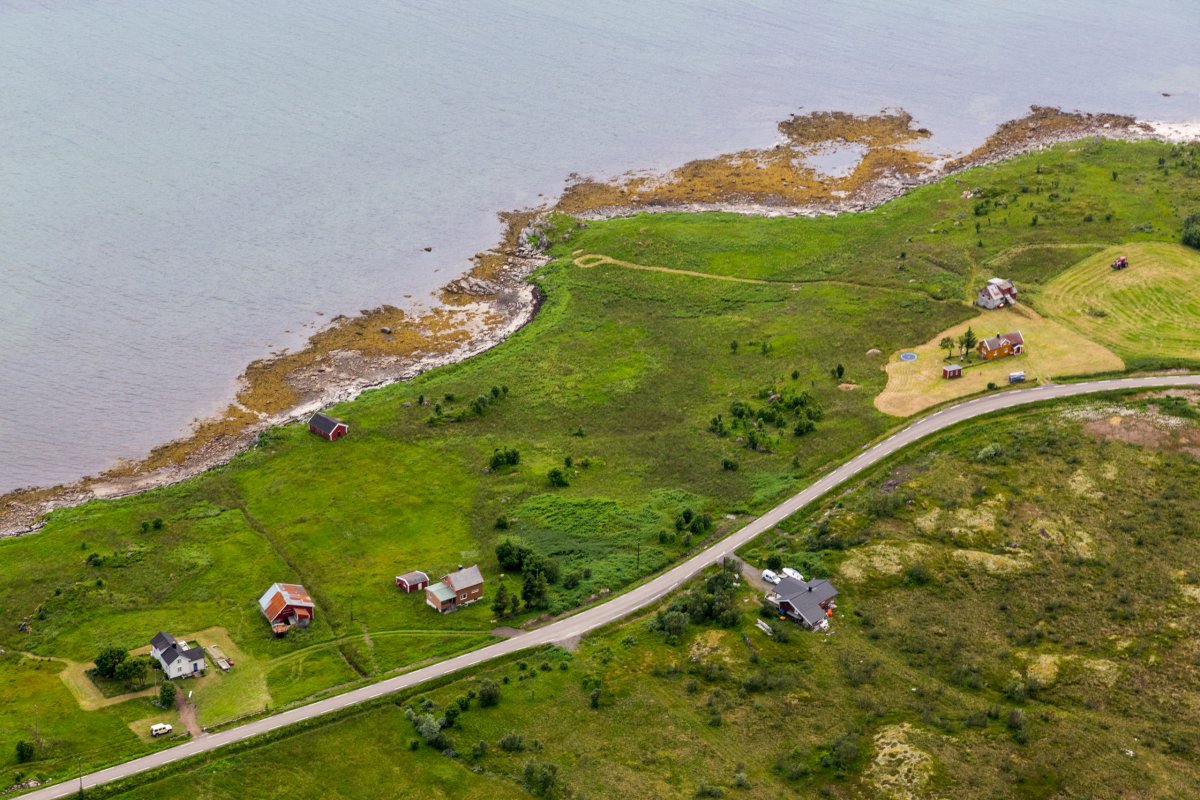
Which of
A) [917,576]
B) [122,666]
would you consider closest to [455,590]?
[122,666]

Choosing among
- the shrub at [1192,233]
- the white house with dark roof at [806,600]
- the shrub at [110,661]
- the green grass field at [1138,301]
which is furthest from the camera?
the shrub at [1192,233]

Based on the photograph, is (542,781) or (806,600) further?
(806,600)

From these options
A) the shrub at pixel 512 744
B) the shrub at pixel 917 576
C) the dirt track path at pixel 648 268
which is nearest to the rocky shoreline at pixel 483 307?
the dirt track path at pixel 648 268

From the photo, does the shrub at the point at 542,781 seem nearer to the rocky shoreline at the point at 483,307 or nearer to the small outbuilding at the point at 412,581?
the small outbuilding at the point at 412,581

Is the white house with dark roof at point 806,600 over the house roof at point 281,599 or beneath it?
over

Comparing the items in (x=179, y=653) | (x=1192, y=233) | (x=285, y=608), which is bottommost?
(x=179, y=653)

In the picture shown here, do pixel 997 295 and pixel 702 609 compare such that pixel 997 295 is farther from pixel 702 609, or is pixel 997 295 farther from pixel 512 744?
pixel 512 744
